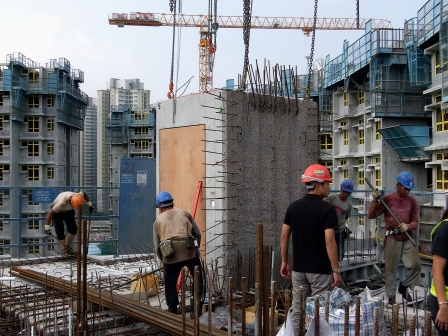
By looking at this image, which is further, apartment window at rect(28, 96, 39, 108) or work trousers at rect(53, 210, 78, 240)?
apartment window at rect(28, 96, 39, 108)

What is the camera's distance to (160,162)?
32.8ft

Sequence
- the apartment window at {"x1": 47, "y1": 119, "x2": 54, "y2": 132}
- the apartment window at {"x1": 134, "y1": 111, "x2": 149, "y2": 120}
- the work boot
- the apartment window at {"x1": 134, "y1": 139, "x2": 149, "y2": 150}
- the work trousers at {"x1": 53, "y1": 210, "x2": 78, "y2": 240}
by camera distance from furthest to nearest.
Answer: the apartment window at {"x1": 134, "y1": 139, "x2": 149, "y2": 150}, the apartment window at {"x1": 134, "y1": 111, "x2": 149, "y2": 120}, the apartment window at {"x1": 47, "y1": 119, "x2": 54, "y2": 132}, the work trousers at {"x1": 53, "y1": 210, "x2": 78, "y2": 240}, the work boot

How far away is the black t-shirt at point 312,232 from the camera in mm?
5254

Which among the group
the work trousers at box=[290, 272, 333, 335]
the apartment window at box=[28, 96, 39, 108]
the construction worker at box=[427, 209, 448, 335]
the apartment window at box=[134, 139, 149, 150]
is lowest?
the work trousers at box=[290, 272, 333, 335]

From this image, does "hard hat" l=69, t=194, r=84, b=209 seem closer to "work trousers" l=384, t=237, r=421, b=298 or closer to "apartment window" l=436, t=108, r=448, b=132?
"work trousers" l=384, t=237, r=421, b=298

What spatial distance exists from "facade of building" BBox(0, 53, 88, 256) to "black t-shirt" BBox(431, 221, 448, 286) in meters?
45.6

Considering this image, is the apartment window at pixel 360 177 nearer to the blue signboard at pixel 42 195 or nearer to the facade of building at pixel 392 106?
the facade of building at pixel 392 106

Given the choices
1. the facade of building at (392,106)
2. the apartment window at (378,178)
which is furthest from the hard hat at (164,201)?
the apartment window at (378,178)

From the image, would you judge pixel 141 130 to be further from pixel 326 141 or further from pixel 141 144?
pixel 326 141

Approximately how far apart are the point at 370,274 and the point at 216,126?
4186 mm

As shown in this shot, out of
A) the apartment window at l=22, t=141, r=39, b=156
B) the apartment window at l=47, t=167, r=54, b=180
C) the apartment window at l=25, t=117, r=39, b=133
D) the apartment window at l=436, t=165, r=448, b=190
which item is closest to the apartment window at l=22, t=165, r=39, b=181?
the apartment window at l=47, t=167, r=54, b=180

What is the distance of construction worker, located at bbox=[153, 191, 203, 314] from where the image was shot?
6969 mm

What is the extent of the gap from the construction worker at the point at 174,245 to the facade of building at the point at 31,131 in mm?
41850

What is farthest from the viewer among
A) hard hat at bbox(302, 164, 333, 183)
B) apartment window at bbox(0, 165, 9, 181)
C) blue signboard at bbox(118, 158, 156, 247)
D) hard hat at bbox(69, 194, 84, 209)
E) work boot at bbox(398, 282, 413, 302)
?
apartment window at bbox(0, 165, 9, 181)
